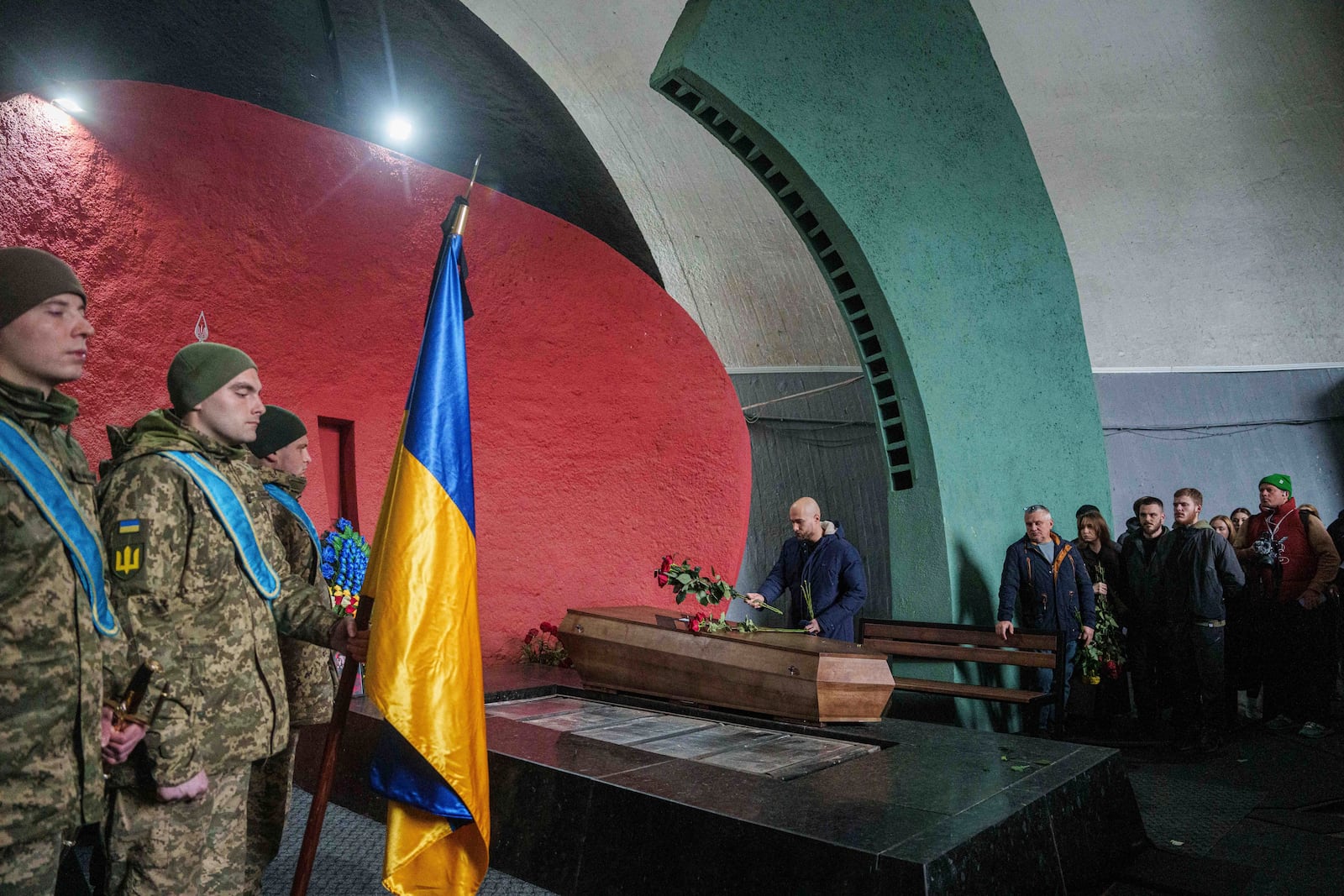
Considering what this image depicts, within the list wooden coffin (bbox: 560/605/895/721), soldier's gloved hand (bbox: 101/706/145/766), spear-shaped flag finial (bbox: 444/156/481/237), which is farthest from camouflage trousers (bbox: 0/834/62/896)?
wooden coffin (bbox: 560/605/895/721)

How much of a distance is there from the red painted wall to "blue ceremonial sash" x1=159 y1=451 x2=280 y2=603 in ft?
10.4

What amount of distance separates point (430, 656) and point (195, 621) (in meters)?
0.49

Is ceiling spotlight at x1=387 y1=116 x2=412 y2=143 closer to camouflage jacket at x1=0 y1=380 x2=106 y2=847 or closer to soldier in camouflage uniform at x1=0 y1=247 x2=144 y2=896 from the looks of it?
soldier in camouflage uniform at x1=0 y1=247 x2=144 y2=896

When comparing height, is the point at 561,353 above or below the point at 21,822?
above

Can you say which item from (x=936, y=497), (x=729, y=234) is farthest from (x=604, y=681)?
(x=729, y=234)

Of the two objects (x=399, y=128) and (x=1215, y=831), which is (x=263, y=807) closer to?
(x=1215, y=831)

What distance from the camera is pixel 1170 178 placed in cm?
876

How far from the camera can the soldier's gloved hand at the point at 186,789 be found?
170 centimetres

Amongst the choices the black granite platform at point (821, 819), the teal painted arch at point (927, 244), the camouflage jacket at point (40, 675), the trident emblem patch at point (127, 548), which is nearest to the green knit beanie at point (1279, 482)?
the teal painted arch at point (927, 244)

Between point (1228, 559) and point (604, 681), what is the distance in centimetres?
370

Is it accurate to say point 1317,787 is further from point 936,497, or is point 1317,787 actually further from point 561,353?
→ point 561,353

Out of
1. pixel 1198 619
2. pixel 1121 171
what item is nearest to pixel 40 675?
pixel 1198 619

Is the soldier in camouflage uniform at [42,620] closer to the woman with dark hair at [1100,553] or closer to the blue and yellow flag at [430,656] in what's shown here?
the blue and yellow flag at [430,656]

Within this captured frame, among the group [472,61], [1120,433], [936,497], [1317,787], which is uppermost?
[472,61]
